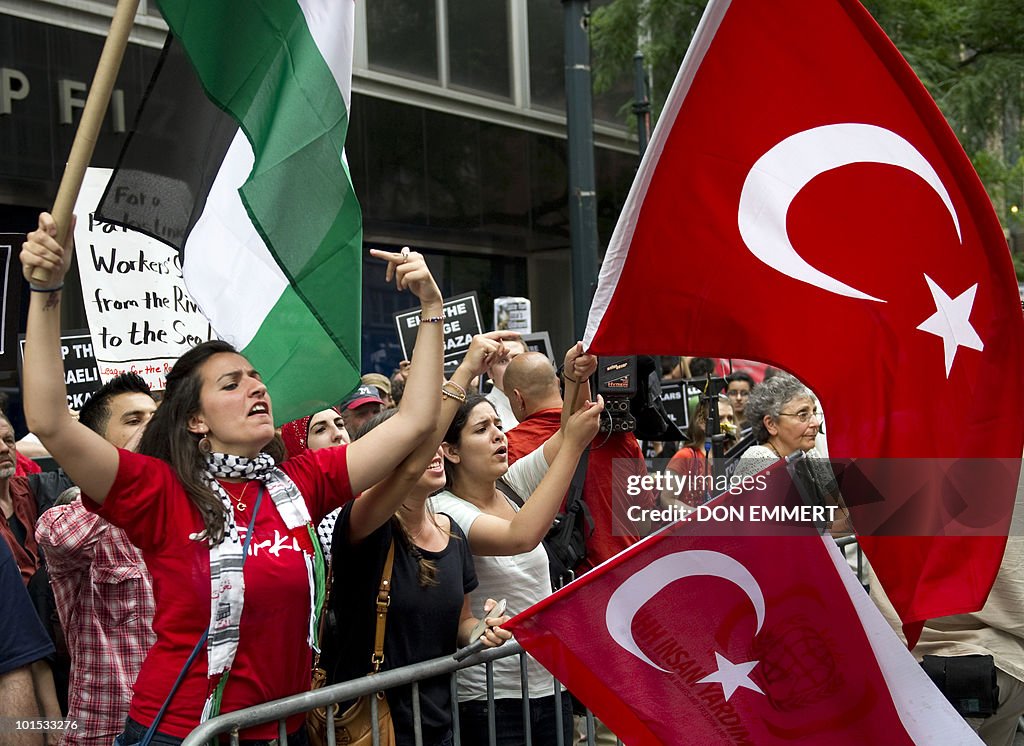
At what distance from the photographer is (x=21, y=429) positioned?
10.2 meters

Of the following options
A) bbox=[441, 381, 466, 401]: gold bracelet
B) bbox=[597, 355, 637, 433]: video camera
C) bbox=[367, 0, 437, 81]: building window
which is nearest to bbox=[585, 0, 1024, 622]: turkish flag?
bbox=[441, 381, 466, 401]: gold bracelet

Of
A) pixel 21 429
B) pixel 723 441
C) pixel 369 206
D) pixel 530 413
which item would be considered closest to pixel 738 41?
pixel 530 413

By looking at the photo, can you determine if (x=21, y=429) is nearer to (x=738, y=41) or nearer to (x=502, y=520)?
(x=502, y=520)

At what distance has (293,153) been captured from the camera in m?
3.81

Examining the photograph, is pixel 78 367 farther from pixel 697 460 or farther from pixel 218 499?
pixel 218 499

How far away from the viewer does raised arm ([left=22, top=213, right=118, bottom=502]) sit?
8.95 feet

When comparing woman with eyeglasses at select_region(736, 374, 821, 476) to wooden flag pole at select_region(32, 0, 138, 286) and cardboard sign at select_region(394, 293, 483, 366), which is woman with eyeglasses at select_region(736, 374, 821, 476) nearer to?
cardboard sign at select_region(394, 293, 483, 366)

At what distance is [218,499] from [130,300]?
2958 millimetres

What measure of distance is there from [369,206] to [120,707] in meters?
9.67

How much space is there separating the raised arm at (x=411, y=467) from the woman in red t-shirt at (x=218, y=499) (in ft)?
0.33

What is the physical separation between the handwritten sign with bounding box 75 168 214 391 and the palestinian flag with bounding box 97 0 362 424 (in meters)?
1.65

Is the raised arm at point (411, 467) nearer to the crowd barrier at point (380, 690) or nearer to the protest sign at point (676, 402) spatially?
the crowd barrier at point (380, 690)

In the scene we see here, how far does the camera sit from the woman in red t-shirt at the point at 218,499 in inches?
115

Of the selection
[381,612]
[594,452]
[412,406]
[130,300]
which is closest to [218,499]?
[412,406]
